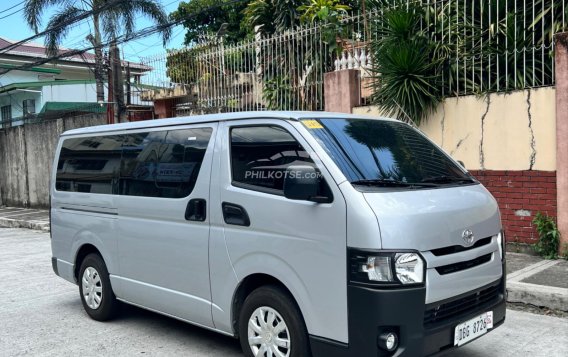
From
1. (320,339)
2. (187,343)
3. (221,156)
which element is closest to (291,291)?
(320,339)

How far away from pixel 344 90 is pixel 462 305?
20.3 feet

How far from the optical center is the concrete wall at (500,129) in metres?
7.09

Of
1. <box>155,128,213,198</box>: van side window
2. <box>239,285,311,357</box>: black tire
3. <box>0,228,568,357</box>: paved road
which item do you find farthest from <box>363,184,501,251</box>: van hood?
<box>155,128,213,198</box>: van side window

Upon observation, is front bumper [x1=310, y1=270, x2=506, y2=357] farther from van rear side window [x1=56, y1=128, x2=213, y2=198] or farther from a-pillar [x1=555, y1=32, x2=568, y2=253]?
a-pillar [x1=555, y1=32, x2=568, y2=253]

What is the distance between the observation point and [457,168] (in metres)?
4.38

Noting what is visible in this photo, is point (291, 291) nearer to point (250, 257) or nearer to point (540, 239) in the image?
point (250, 257)

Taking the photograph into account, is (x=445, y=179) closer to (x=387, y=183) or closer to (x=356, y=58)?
(x=387, y=183)

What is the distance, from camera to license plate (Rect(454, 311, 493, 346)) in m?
3.48

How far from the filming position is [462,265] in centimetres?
352

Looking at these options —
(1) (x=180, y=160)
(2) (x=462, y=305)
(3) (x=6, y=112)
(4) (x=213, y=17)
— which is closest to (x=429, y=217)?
(2) (x=462, y=305)

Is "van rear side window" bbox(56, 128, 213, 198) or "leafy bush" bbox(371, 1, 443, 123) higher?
"leafy bush" bbox(371, 1, 443, 123)

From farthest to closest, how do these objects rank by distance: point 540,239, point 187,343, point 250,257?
point 540,239 → point 187,343 → point 250,257

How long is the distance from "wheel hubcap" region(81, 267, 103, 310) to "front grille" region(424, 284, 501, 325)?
11.5ft

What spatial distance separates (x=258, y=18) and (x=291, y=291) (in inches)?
428
